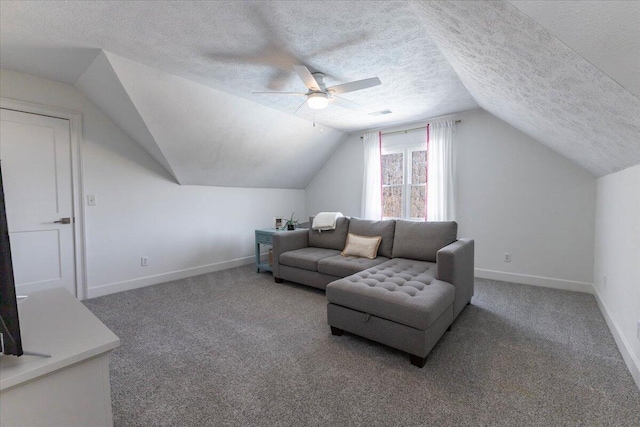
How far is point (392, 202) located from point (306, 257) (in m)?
2.08

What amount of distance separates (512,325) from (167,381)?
2779mm

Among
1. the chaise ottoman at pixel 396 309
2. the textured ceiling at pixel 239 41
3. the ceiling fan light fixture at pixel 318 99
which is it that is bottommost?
the chaise ottoman at pixel 396 309

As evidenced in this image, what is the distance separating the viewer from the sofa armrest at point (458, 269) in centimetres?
234

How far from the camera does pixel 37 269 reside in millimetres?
2910

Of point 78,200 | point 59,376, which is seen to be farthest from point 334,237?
point 59,376

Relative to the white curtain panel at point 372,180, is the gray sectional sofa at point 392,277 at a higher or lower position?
lower

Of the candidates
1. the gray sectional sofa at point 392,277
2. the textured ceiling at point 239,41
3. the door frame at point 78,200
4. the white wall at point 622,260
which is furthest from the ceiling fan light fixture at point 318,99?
the door frame at point 78,200

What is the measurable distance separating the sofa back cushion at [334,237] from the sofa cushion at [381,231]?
0.48 ft

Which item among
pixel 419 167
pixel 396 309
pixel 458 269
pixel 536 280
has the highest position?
pixel 419 167

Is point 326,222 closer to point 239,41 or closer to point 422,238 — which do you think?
point 422,238

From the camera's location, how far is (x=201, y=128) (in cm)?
342

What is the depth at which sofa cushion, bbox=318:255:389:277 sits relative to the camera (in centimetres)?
301

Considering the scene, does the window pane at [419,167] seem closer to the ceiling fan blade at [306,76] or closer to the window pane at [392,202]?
the window pane at [392,202]

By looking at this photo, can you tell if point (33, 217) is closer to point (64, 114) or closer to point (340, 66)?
point (64, 114)
